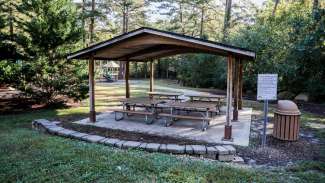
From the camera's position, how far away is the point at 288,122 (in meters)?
5.80

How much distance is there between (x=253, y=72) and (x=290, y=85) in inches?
84.8

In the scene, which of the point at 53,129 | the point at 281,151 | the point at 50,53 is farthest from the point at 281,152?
the point at 50,53

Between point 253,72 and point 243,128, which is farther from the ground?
point 253,72

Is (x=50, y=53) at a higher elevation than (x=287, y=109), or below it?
higher

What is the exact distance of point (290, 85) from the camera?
14.0m

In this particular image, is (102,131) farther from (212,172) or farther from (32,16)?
(32,16)

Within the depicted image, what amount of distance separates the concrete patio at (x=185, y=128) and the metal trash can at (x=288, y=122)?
2.60ft

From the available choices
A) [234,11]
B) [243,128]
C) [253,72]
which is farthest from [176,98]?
[234,11]

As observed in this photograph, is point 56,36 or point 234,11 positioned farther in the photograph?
point 234,11

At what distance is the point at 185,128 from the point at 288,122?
8.28ft

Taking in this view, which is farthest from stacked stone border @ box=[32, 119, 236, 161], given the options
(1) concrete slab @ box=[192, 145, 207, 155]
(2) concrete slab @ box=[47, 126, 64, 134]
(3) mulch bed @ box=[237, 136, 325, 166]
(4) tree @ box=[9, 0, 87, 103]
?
(4) tree @ box=[9, 0, 87, 103]

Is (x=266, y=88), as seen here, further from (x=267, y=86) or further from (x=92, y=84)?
(x=92, y=84)

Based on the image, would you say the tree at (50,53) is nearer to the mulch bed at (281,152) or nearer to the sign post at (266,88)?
the sign post at (266,88)

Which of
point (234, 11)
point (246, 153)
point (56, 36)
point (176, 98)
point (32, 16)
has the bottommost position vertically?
point (246, 153)
